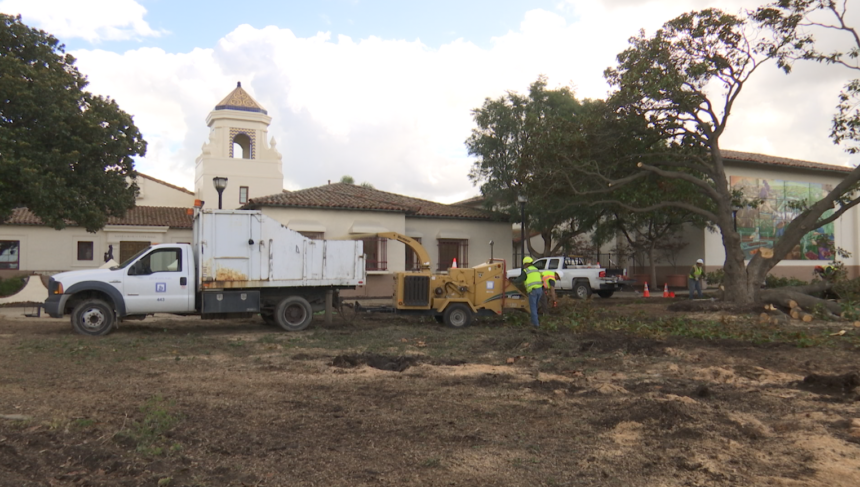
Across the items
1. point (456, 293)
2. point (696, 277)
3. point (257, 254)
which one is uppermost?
point (257, 254)

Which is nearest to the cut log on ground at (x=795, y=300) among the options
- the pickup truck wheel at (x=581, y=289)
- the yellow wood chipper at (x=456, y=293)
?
the pickup truck wheel at (x=581, y=289)

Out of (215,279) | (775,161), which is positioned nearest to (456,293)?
(215,279)

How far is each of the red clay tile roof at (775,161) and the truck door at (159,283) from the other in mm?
24929

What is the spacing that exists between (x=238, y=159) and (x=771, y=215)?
2673 centimetres

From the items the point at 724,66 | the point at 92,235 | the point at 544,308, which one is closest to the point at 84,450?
the point at 544,308

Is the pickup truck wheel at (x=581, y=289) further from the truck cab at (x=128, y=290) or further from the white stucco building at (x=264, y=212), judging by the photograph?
the truck cab at (x=128, y=290)

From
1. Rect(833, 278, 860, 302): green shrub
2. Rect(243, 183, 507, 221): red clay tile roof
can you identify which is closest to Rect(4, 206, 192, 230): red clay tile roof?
Rect(243, 183, 507, 221): red clay tile roof

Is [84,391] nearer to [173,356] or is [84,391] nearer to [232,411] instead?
[232,411]

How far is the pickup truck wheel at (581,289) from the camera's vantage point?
2397 centimetres

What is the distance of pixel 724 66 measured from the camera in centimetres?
1788

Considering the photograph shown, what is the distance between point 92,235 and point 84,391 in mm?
23772

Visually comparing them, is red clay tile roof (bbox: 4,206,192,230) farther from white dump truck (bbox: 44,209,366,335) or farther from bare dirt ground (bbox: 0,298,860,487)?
bare dirt ground (bbox: 0,298,860,487)

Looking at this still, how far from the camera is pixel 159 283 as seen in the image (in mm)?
13328

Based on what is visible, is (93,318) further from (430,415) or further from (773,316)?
(773,316)
